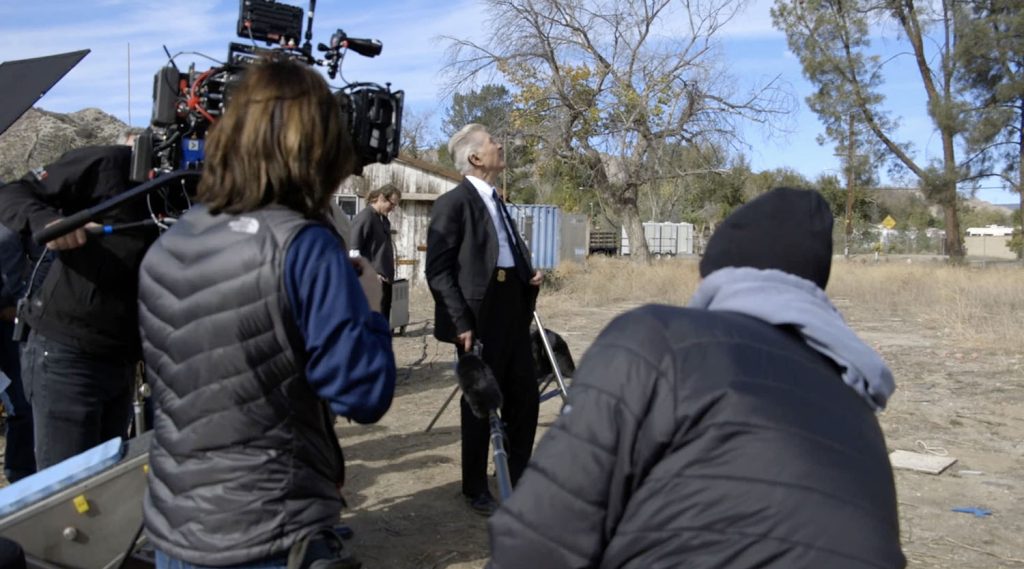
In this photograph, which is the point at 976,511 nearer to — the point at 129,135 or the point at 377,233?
the point at 129,135

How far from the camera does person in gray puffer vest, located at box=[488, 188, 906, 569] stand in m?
1.32

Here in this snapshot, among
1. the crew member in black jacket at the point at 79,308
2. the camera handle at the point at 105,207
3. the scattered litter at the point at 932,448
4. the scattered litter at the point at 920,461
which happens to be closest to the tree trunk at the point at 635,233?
the scattered litter at the point at 932,448

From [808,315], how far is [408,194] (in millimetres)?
21076

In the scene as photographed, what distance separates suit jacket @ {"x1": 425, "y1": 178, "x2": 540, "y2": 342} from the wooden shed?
1662 cm

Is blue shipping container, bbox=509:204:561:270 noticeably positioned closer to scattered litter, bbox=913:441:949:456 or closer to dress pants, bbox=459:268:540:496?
scattered litter, bbox=913:441:949:456

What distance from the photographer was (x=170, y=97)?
118 inches

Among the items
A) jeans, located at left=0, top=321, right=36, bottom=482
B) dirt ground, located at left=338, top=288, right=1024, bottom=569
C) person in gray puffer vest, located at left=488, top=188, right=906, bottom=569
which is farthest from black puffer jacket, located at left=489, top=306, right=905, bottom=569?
jeans, located at left=0, top=321, right=36, bottom=482

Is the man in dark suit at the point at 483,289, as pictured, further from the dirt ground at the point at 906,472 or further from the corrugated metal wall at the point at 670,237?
the corrugated metal wall at the point at 670,237

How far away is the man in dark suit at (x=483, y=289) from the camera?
4.54 m

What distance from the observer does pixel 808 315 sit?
145 centimetres

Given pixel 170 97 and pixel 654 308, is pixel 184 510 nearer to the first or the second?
pixel 654 308

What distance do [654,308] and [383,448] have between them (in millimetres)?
4833

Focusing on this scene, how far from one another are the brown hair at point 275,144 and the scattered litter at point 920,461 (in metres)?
4.93

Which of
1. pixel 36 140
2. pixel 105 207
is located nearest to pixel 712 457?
pixel 105 207
